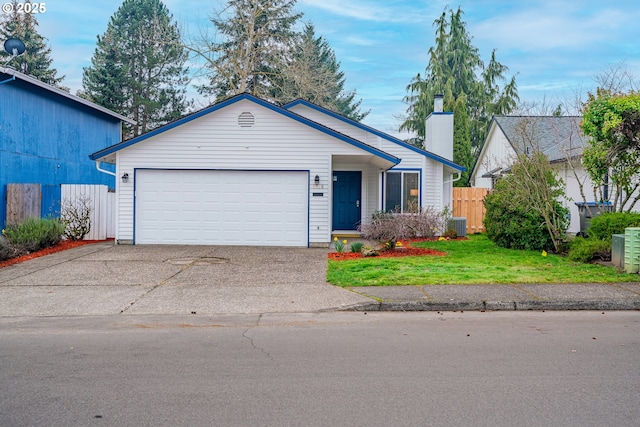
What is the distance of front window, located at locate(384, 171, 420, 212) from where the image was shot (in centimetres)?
2100

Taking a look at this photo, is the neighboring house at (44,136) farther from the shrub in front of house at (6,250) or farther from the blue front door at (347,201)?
the blue front door at (347,201)

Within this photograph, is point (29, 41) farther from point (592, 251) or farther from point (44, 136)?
point (592, 251)

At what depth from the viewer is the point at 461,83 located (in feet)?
164

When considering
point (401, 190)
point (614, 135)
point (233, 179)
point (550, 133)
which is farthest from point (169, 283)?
point (550, 133)

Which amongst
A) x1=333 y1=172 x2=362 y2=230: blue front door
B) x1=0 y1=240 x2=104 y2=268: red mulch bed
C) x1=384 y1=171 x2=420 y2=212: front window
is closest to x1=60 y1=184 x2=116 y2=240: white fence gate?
x1=0 y1=240 x2=104 y2=268: red mulch bed

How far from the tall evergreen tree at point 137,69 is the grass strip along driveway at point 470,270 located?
32709 mm

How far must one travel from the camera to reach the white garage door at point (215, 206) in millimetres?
17531

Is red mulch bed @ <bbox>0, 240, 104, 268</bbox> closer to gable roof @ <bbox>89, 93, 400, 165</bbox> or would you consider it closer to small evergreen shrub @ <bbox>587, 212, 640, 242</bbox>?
gable roof @ <bbox>89, 93, 400, 165</bbox>

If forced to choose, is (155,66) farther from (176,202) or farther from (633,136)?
(633,136)

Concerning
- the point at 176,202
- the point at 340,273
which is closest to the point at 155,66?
the point at 176,202

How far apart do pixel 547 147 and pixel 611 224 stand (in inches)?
470

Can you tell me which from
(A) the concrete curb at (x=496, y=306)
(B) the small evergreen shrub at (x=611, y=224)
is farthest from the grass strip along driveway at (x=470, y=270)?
(A) the concrete curb at (x=496, y=306)

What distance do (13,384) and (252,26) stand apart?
101ft

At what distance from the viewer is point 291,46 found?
35.6 meters
